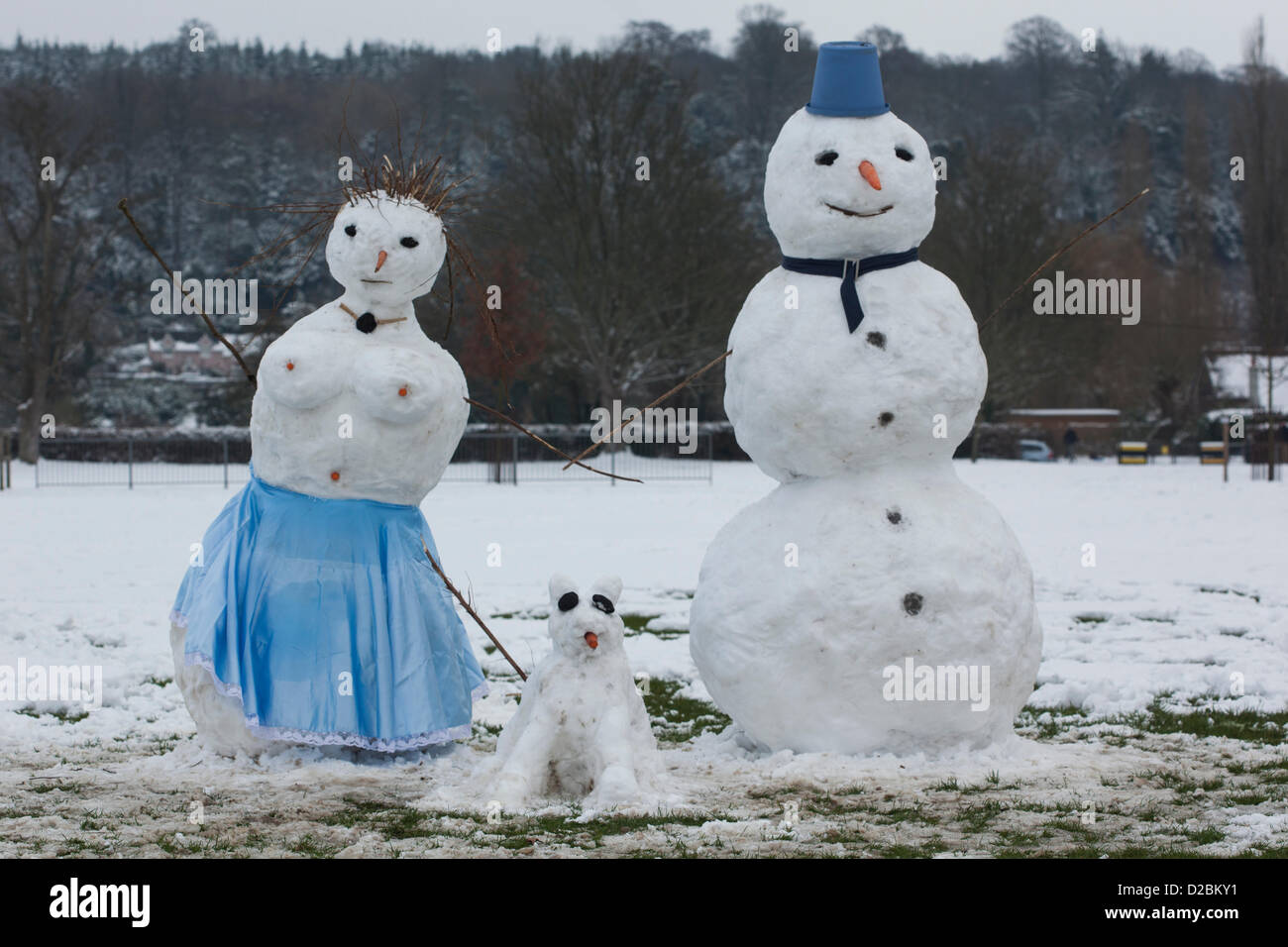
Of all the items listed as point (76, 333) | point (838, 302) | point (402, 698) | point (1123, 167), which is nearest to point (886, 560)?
point (838, 302)

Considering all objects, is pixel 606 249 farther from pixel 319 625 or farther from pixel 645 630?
pixel 319 625

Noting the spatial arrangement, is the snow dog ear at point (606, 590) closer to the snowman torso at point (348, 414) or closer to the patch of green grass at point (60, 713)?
the snowman torso at point (348, 414)

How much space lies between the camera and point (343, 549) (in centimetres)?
698

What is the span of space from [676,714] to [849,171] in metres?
3.26

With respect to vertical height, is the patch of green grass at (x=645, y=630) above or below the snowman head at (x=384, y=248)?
below

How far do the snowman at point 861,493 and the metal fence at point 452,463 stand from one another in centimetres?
2067

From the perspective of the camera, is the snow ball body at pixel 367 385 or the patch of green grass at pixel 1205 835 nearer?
the patch of green grass at pixel 1205 835

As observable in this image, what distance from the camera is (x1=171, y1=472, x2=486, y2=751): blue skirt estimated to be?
22.4ft

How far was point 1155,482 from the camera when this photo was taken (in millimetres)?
27469

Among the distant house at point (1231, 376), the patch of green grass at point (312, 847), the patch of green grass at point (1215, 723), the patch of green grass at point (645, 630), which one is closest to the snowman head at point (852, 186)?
the patch of green grass at point (1215, 723)

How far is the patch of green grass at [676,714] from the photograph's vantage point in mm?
7879

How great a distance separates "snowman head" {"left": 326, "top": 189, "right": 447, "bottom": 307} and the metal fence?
2022 cm
